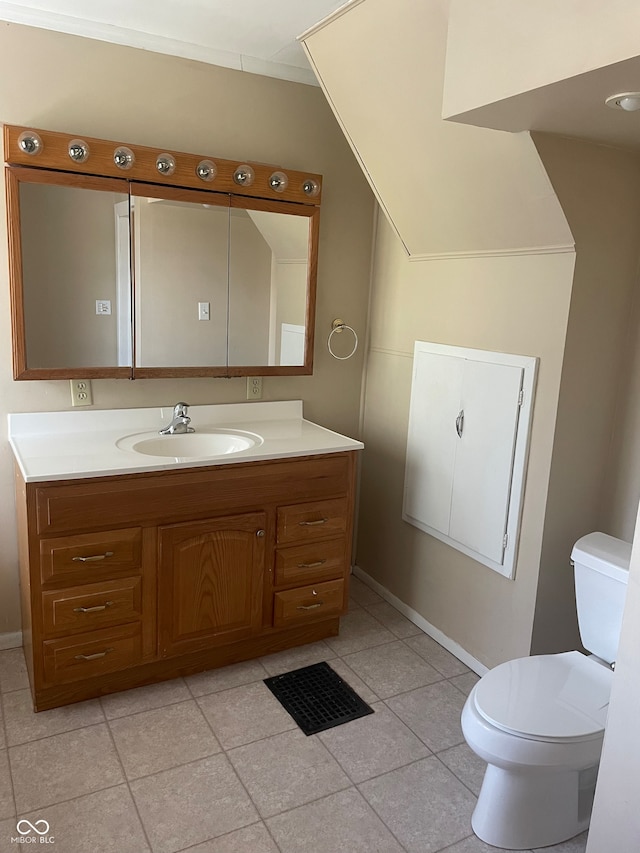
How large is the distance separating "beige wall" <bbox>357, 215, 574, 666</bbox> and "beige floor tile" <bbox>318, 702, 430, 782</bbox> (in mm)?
480

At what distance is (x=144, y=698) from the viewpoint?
2209 mm

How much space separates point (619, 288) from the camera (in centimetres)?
208

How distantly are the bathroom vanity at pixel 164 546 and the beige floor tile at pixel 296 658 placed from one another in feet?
0.11

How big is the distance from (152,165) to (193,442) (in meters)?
1.02

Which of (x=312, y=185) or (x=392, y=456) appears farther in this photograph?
(x=392, y=456)

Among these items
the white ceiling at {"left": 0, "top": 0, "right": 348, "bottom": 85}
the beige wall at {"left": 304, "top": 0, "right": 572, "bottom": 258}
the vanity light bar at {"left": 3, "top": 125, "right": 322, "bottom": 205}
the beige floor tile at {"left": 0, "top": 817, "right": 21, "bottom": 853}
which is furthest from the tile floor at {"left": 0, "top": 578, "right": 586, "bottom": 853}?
the white ceiling at {"left": 0, "top": 0, "right": 348, "bottom": 85}

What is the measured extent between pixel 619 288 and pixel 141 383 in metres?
1.73

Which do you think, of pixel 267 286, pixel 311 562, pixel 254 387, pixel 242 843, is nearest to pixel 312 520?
pixel 311 562

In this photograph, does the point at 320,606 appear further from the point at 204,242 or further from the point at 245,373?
the point at 204,242

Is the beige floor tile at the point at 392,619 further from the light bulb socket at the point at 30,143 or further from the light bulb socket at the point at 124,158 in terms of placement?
the light bulb socket at the point at 30,143

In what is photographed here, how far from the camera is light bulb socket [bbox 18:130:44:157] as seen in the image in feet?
6.85

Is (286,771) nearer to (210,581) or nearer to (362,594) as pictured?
(210,581)

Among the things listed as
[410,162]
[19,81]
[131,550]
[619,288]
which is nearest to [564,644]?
[619,288]

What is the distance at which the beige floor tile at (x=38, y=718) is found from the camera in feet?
6.60
